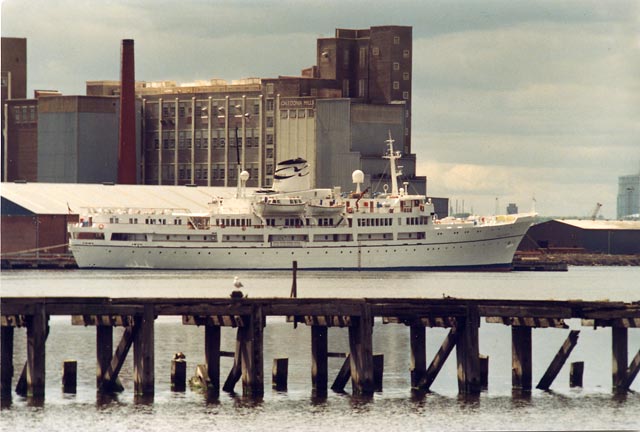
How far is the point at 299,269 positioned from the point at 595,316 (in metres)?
89.4

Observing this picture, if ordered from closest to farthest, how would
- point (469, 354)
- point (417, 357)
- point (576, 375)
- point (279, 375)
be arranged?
1. point (469, 354)
2. point (279, 375)
3. point (417, 357)
4. point (576, 375)

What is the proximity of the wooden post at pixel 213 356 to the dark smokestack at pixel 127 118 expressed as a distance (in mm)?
109720

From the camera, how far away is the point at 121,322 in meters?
42.8

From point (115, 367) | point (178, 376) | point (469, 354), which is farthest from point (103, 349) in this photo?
point (469, 354)

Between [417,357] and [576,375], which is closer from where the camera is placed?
[417,357]

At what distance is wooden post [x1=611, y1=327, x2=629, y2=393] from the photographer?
1756 inches

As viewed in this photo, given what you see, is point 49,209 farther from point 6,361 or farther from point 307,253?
point 6,361

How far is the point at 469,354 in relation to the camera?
4375 centimetres

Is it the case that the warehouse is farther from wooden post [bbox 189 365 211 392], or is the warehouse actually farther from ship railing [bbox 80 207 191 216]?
wooden post [bbox 189 365 211 392]

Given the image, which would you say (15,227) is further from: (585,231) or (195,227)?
(585,231)

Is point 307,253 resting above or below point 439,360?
above

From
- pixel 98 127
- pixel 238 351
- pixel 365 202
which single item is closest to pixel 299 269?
pixel 365 202

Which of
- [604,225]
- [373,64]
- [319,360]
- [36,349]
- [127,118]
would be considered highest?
[373,64]

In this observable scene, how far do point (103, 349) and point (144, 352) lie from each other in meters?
2.26
